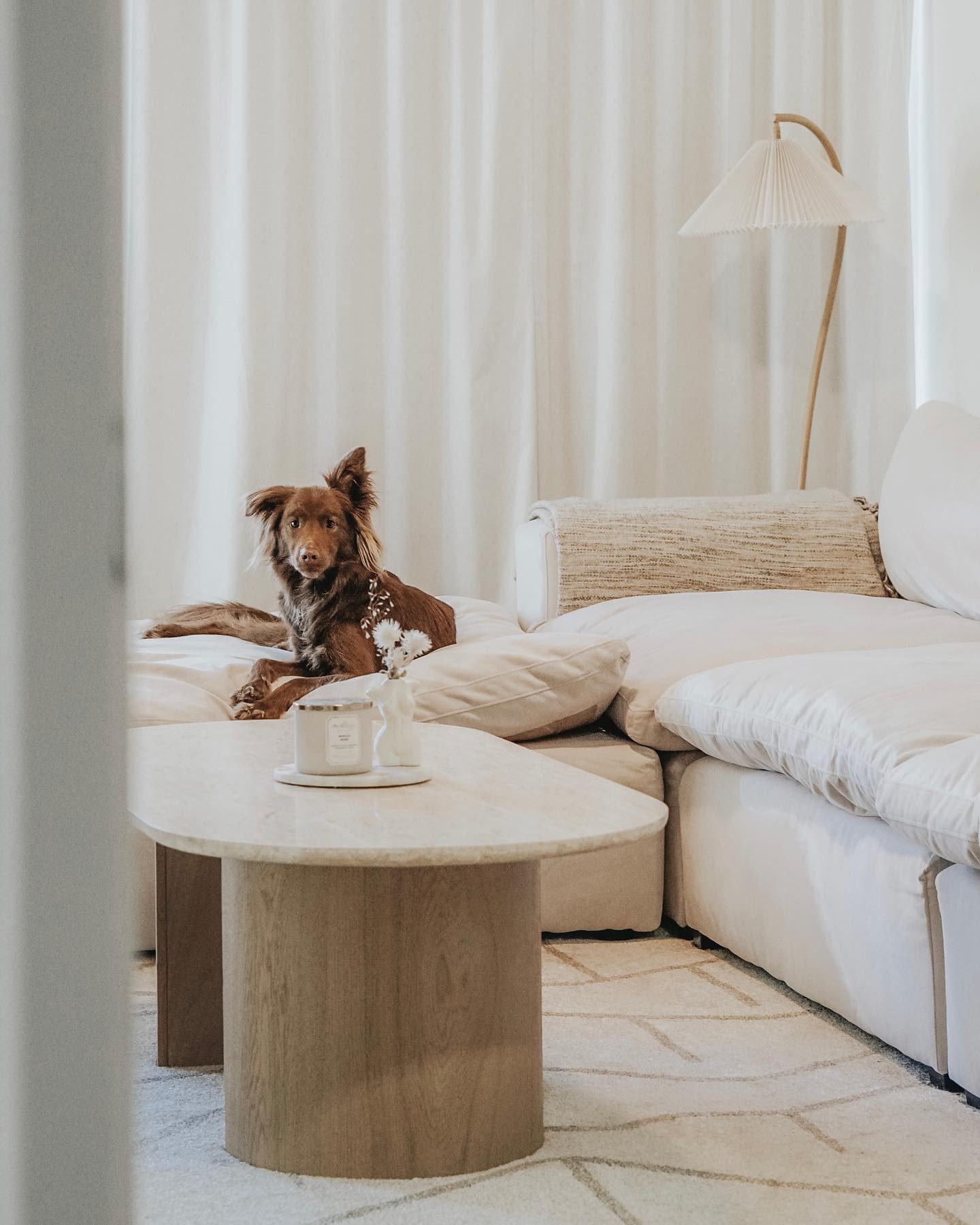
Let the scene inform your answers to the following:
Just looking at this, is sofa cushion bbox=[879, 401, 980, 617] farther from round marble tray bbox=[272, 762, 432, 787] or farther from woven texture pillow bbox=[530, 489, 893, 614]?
round marble tray bbox=[272, 762, 432, 787]

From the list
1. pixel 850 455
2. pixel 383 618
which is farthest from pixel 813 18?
pixel 383 618

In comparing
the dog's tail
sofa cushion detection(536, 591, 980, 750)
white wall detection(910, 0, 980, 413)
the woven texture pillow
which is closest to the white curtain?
white wall detection(910, 0, 980, 413)

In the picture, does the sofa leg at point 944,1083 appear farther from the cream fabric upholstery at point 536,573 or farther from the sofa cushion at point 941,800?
the cream fabric upholstery at point 536,573

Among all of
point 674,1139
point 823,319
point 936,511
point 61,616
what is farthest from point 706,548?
point 61,616

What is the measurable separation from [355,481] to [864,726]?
1.10m

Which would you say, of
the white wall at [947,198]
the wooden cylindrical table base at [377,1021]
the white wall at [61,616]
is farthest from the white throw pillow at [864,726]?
the white wall at [947,198]

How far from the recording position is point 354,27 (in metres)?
3.53

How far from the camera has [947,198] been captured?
385cm

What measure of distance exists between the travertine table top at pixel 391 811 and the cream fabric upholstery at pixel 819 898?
40 centimetres

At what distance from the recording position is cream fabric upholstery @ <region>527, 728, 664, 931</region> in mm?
2152

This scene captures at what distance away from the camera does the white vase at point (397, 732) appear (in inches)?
62.6

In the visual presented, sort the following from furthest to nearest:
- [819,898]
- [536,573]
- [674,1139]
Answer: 1. [536,573]
2. [819,898]
3. [674,1139]

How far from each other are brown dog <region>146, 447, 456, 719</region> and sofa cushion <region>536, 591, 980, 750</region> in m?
0.47

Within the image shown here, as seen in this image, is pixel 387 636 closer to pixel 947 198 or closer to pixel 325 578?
pixel 325 578
